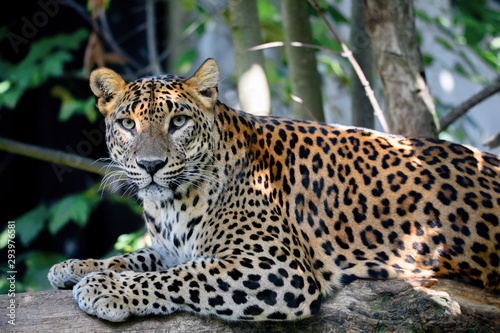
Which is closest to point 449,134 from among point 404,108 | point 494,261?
point 404,108

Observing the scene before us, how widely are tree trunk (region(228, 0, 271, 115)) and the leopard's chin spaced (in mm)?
3161

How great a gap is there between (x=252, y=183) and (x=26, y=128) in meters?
11.0

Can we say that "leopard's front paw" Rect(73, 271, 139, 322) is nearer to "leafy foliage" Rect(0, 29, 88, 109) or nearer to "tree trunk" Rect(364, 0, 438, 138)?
"tree trunk" Rect(364, 0, 438, 138)

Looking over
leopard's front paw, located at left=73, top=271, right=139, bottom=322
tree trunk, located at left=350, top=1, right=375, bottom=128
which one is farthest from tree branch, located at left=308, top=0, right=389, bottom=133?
leopard's front paw, located at left=73, top=271, right=139, bottom=322

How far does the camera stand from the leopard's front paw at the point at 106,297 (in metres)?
5.08

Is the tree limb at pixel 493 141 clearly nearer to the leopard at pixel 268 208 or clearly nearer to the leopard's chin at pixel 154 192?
the leopard at pixel 268 208

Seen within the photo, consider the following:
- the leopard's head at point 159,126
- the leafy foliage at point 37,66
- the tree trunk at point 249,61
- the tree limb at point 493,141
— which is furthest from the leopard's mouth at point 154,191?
the leafy foliage at point 37,66

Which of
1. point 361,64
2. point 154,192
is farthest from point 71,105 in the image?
point 154,192

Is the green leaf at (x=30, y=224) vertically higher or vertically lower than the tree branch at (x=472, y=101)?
lower

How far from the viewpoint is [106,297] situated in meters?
5.14

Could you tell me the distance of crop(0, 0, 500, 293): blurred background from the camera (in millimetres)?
8641

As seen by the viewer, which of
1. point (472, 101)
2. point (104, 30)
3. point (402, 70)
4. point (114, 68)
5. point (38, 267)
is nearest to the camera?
point (402, 70)

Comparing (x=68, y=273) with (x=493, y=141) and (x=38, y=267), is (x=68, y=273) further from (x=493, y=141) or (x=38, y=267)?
(x=38, y=267)

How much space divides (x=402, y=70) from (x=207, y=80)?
3.21 metres
